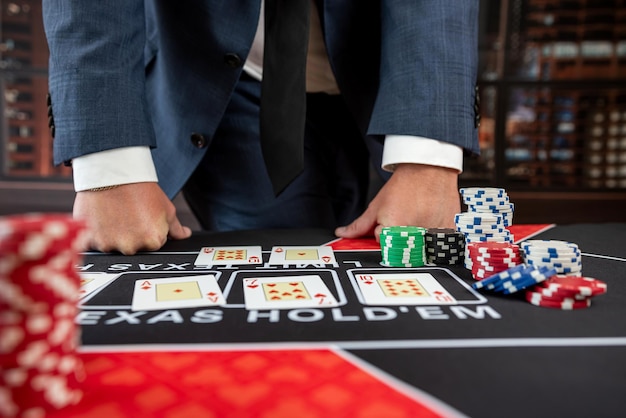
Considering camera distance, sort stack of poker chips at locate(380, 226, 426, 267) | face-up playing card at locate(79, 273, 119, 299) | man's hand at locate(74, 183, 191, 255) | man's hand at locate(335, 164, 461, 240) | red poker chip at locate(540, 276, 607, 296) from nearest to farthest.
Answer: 1. red poker chip at locate(540, 276, 607, 296)
2. face-up playing card at locate(79, 273, 119, 299)
3. stack of poker chips at locate(380, 226, 426, 267)
4. man's hand at locate(74, 183, 191, 255)
5. man's hand at locate(335, 164, 461, 240)

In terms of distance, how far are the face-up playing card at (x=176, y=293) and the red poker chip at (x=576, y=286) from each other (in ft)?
1.62

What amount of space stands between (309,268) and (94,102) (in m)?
0.68

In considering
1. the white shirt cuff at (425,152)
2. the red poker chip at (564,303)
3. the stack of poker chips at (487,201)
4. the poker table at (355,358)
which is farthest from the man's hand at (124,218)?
the red poker chip at (564,303)

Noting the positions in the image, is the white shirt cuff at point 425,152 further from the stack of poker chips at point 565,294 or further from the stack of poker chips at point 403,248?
the stack of poker chips at point 565,294

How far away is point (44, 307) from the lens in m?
0.49

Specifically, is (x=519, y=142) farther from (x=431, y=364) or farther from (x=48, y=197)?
(x=431, y=364)

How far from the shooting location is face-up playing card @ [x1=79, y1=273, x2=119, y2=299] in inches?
36.1

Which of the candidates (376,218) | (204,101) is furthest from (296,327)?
(204,101)

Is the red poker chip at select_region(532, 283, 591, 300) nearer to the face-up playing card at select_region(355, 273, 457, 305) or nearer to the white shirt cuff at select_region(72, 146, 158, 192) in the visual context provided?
the face-up playing card at select_region(355, 273, 457, 305)

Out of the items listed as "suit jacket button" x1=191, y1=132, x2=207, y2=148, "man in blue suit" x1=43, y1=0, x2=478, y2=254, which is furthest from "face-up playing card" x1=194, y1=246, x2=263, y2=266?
"suit jacket button" x1=191, y1=132, x2=207, y2=148

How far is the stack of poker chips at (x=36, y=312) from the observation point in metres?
0.48

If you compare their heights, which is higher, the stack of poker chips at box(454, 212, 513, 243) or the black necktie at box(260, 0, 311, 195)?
the black necktie at box(260, 0, 311, 195)

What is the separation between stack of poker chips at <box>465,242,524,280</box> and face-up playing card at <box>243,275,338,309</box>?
281 mm

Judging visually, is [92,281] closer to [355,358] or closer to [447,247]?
[355,358]
